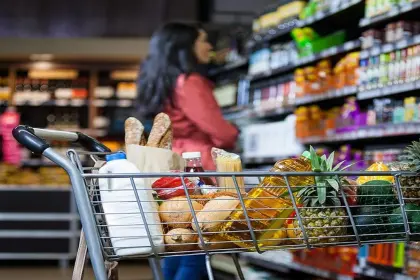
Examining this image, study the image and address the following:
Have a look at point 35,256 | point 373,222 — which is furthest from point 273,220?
point 35,256

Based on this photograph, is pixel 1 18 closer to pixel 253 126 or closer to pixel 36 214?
pixel 36 214

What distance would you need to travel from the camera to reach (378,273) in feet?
15.6

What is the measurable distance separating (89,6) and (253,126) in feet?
14.8

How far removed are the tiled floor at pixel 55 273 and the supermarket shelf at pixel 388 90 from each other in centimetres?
364

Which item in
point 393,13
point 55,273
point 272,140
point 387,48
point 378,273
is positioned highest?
point 393,13

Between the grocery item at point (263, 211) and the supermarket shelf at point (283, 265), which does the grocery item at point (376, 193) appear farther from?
the supermarket shelf at point (283, 265)

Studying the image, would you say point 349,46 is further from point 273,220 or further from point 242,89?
point 273,220

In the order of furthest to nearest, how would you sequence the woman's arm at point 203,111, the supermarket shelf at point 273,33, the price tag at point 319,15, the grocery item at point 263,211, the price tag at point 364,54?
the supermarket shelf at point 273,33, the price tag at point 319,15, the price tag at point 364,54, the woman's arm at point 203,111, the grocery item at point 263,211

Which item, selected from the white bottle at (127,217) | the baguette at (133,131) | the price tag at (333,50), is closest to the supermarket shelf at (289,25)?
the price tag at (333,50)

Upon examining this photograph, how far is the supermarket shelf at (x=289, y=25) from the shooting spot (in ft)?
18.4

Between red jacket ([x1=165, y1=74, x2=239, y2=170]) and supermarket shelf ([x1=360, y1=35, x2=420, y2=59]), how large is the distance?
1.08 meters

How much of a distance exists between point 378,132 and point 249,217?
3.14 m

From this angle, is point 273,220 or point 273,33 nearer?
point 273,220

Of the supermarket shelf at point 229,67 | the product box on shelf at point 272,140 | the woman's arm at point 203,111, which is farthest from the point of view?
the supermarket shelf at point 229,67
